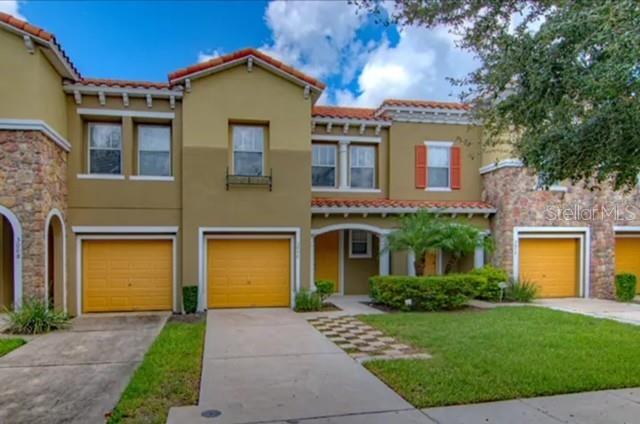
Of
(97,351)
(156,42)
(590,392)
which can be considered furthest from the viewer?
(156,42)

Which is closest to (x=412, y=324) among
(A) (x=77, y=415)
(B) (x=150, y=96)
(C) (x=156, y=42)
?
(A) (x=77, y=415)

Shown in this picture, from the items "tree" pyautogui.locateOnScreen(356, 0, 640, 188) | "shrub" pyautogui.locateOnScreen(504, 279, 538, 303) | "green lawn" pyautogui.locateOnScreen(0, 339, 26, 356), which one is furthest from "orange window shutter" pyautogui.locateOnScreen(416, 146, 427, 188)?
"green lawn" pyautogui.locateOnScreen(0, 339, 26, 356)

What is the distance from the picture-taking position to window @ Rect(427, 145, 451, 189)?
16.5 metres

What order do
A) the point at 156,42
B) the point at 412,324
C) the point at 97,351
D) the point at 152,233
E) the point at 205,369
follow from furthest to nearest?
the point at 156,42 < the point at 152,233 < the point at 412,324 < the point at 97,351 < the point at 205,369

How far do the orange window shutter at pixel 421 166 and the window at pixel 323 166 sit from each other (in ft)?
9.93

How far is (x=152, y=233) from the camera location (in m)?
13.1

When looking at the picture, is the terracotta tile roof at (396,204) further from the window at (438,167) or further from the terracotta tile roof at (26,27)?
the terracotta tile roof at (26,27)

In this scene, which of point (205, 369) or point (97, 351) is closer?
point (205, 369)

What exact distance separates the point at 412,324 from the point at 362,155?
24.1ft

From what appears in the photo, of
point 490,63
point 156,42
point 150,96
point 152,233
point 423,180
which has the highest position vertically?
point 156,42

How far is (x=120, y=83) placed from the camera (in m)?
12.8

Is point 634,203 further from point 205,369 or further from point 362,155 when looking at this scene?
point 205,369

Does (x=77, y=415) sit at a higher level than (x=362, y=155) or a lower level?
lower

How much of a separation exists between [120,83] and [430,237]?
9.93 m
